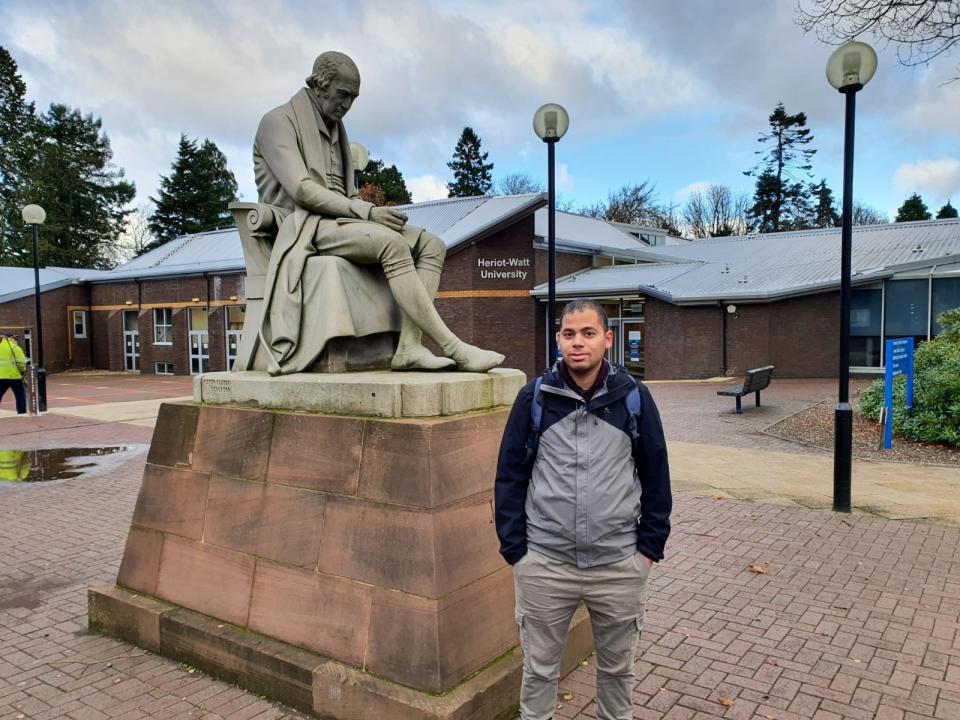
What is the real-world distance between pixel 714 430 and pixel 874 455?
297cm

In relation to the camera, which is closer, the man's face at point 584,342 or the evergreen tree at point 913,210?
the man's face at point 584,342

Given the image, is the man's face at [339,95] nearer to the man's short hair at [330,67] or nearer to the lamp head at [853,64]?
the man's short hair at [330,67]

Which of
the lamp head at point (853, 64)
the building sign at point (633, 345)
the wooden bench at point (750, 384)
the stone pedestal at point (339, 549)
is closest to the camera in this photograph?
the stone pedestal at point (339, 549)

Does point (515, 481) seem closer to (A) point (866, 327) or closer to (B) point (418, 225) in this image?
(A) point (866, 327)

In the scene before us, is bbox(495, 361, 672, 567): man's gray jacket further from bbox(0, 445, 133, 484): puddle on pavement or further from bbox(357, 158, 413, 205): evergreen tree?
bbox(357, 158, 413, 205): evergreen tree

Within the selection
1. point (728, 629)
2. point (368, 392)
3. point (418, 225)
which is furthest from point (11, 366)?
point (418, 225)

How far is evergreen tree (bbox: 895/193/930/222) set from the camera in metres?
50.5

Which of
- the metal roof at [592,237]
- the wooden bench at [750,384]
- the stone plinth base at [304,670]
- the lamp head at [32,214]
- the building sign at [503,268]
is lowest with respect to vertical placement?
the stone plinth base at [304,670]

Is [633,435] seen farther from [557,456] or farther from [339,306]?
[339,306]

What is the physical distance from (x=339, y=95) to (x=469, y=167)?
56.0 m

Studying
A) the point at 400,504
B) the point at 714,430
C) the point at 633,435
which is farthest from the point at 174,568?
the point at 714,430

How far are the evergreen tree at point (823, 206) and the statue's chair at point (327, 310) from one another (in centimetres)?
5796

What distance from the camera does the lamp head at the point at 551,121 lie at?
29.9ft

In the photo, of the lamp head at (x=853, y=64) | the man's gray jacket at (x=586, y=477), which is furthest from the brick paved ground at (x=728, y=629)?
the lamp head at (x=853, y=64)
